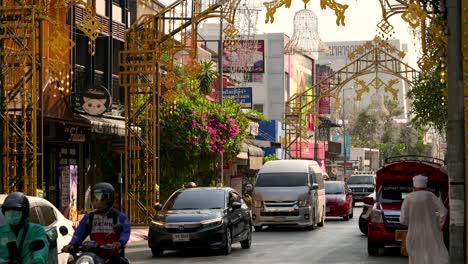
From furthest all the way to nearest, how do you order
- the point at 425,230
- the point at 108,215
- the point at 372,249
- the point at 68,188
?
the point at 68,188 < the point at 372,249 < the point at 425,230 < the point at 108,215

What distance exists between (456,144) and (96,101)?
20.7m

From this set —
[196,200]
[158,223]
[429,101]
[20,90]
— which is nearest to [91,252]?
[158,223]

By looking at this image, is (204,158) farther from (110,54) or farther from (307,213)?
(307,213)

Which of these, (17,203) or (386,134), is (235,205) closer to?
(17,203)

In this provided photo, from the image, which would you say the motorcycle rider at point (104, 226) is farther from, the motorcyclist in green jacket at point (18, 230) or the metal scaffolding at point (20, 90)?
the metal scaffolding at point (20, 90)

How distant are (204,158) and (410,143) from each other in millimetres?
112956

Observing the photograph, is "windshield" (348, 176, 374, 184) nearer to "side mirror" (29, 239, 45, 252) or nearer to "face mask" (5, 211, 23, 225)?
"face mask" (5, 211, 23, 225)

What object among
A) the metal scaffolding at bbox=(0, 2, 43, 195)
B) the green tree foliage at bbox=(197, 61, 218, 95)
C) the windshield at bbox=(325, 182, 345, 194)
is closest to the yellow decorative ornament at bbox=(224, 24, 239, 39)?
the metal scaffolding at bbox=(0, 2, 43, 195)

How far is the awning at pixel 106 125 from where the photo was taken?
3352 centimetres

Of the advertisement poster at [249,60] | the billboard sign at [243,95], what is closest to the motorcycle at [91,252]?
the advertisement poster at [249,60]

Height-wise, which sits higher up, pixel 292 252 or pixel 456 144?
pixel 456 144

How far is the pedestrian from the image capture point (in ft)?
49.8

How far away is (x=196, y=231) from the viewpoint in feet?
76.2

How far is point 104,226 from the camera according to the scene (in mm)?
11289
